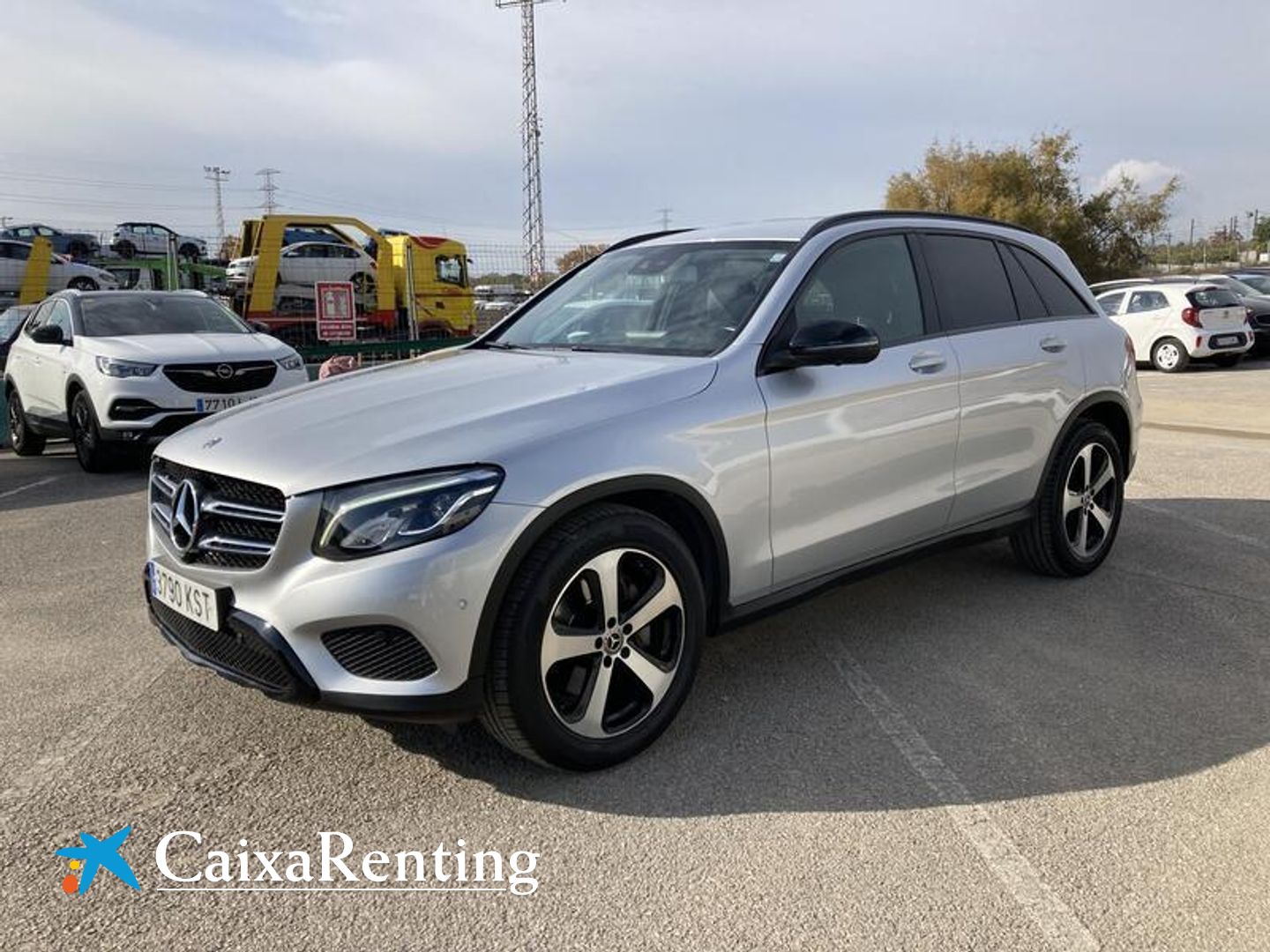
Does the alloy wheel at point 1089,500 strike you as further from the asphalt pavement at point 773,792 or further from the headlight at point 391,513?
the headlight at point 391,513

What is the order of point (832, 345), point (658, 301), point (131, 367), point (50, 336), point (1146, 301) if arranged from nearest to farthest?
point (832, 345), point (658, 301), point (131, 367), point (50, 336), point (1146, 301)

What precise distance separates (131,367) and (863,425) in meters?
6.66

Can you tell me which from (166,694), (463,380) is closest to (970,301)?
(463,380)

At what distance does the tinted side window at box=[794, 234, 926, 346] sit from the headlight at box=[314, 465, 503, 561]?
152 cm

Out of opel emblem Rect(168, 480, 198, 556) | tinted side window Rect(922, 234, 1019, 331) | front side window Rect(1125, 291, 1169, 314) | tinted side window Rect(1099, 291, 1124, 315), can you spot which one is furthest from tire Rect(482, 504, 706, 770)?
tinted side window Rect(1099, 291, 1124, 315)

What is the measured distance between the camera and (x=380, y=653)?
8.84 feet

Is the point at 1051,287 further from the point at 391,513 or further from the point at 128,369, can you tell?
the point at 128,369

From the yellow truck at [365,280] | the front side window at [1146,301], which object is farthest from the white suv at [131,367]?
the front side window at [1146,301]

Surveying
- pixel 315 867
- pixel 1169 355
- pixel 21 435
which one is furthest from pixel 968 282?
pixel 1169 355

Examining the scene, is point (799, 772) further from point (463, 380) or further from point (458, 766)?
point (463, 380)

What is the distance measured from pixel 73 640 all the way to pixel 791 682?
3.03 meters

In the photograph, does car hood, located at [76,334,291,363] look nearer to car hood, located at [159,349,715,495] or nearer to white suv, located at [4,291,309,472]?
white suv, located at [4,291,309,472]

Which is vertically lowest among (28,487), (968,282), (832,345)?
(28,487)

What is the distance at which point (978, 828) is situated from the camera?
2.74 m
